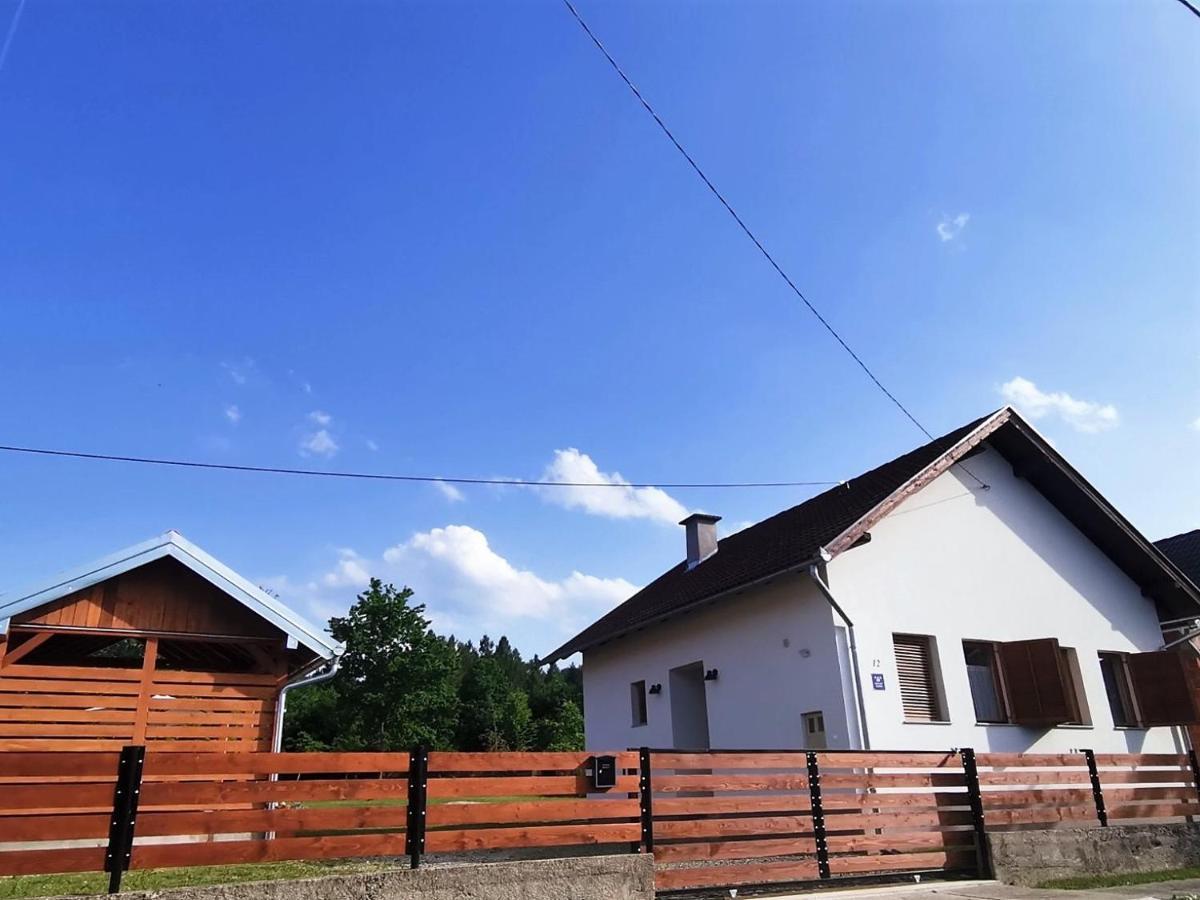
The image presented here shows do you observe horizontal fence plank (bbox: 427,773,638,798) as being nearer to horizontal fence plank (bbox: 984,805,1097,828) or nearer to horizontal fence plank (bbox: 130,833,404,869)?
horizontal fence plank (bbox: 130,833,404,869)

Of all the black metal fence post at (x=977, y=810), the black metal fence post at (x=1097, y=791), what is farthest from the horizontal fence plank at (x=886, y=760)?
the black metal fence post at (x=1097, y=791)

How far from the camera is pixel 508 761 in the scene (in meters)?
6.45

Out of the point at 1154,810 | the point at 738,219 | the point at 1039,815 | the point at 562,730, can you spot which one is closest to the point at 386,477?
the point at 738,219

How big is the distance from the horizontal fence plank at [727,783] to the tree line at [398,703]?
41.2m

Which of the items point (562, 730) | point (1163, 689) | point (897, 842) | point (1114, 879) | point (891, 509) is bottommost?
point (1114, 879)

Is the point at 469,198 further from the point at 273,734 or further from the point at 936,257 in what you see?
the point at 273,734

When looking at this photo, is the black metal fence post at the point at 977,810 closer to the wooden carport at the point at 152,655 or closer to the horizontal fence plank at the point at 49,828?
the wooden carport at the point at 152,655

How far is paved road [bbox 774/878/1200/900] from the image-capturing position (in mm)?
7078

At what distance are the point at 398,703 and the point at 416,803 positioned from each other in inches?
1796

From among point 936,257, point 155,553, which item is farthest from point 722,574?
point 155,553

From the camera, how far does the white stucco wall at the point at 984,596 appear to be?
11367 mm

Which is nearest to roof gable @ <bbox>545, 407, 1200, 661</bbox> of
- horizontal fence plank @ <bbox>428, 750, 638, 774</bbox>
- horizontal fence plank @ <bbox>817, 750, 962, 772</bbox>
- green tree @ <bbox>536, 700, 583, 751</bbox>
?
horizontal fence plank @ <bbox>817, 750, 962, 772</bbox>

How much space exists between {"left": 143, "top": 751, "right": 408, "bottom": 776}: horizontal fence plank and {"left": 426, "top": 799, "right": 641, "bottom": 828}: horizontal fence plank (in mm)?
480

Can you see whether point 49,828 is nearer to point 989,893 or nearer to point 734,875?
point 734,875
